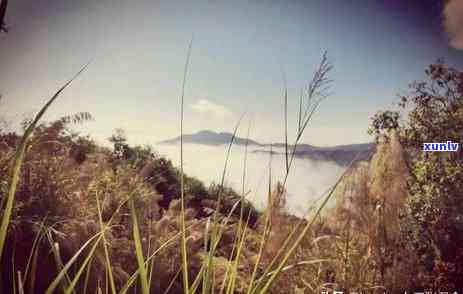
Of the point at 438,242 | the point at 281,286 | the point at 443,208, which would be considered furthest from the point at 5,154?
the point at 443,208

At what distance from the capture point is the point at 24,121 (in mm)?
2264

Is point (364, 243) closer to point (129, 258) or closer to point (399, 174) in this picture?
point (399, 174)

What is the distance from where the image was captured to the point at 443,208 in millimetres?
3682

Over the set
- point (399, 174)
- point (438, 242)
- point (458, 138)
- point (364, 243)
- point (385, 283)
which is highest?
point (458, 138)

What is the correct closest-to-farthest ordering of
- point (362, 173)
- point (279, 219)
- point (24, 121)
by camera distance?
1. point (362, 173)
2. point (279, 219)
3. point (24, 121)

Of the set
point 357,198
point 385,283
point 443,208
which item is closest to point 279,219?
point 357,198

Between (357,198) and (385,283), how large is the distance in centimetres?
50

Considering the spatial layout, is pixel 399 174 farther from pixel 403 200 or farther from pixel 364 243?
pixel 364 243

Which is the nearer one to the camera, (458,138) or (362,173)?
(362,173)

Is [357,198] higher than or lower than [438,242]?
higher

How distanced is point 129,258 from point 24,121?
1.25 m

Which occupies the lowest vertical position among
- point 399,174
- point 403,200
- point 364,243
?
point 364,243

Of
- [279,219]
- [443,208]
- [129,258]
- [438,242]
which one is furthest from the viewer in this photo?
[443,208]

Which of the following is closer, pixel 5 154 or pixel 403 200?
pixel 403 200
